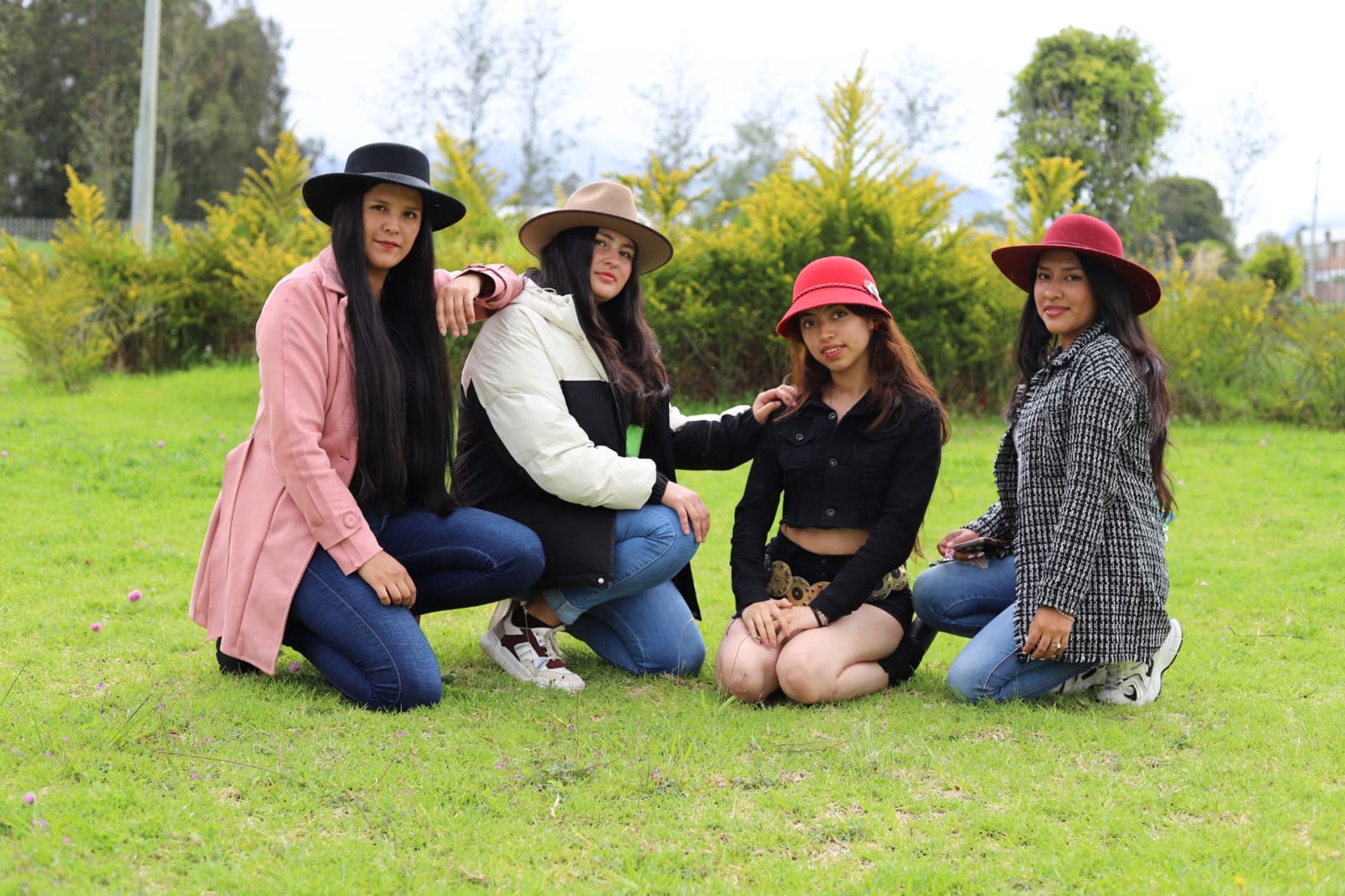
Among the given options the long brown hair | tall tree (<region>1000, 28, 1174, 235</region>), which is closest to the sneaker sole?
the long brown hair

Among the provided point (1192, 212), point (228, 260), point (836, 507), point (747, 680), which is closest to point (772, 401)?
point (836, 507)

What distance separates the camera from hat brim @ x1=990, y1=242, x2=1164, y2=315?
3719 mm

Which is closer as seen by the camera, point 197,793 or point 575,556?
point 197,793

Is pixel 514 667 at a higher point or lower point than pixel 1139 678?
lower

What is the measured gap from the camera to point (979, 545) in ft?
13.5

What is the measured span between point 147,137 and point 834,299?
39.0 feet

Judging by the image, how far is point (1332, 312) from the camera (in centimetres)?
1004

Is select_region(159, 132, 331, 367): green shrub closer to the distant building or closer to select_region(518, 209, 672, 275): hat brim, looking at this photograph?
select_region(518, 209, 672, 275): hat brim

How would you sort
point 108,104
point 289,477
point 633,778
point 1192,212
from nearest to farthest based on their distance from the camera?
point 633,778 < point 289,477 < point 1192,212 < point 108,104

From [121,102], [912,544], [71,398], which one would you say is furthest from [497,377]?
[121,102]

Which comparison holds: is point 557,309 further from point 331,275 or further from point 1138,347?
point 1138,347

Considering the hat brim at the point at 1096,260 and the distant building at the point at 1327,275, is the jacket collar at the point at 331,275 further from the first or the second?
the distant building at the point at 1327,275

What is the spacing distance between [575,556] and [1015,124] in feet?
64.3

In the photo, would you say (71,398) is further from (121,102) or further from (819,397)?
(121,102)
